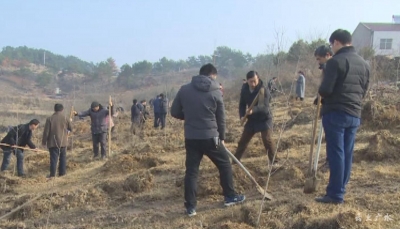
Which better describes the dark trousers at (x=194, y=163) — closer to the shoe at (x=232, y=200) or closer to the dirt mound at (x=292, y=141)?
the shoe at (x=232, y=200)

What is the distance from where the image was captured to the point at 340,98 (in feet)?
12.7

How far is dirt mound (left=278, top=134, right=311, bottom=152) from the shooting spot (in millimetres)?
7695

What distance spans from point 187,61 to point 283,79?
5365cm

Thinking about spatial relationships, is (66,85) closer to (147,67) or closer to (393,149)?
(147,67)

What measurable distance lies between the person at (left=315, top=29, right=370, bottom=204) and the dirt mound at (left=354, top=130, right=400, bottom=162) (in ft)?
6.68

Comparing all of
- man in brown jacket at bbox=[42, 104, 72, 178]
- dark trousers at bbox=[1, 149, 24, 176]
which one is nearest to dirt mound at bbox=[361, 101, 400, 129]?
man in brown jacket at bbox=[42, 104, 72, 178]

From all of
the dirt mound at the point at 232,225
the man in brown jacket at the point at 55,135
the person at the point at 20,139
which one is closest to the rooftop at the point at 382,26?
the man in brown jacket at the point at 55,135

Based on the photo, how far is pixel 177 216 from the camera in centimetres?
438

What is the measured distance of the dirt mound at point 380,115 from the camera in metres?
8.46

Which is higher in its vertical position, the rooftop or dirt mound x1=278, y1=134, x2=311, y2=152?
the rooftop

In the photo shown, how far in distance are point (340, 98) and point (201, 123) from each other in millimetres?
1319

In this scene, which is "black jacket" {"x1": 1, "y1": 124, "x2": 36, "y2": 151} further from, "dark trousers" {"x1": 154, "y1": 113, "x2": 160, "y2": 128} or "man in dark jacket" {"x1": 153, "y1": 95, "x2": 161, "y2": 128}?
"dark trousers" {"x1": 154, "y1": 113, "x2": 160, "y2": 128}

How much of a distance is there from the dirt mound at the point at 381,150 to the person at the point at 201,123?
248 cm

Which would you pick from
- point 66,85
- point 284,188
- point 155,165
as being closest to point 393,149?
point 284,188
